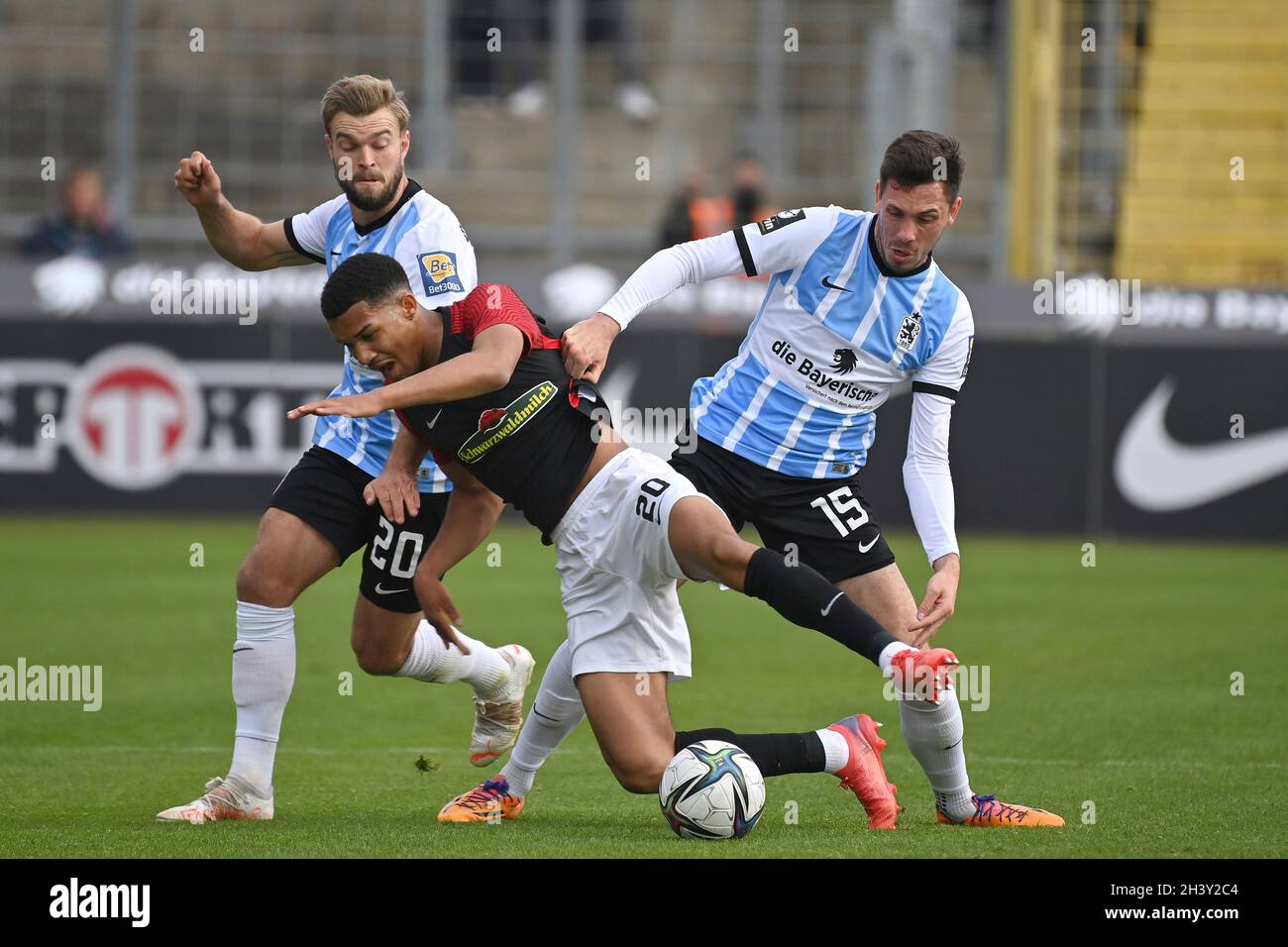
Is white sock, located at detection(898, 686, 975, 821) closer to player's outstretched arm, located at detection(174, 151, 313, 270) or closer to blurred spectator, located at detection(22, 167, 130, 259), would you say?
player's outstretched arm, located at detection(174, 151, 313, 270)

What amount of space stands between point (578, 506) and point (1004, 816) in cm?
164

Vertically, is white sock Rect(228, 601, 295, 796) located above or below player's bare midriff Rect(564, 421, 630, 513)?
below

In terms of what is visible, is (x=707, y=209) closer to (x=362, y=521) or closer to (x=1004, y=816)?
(x=362, y=521)

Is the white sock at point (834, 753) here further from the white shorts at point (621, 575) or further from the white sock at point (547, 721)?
the white sock at point (547, 721)

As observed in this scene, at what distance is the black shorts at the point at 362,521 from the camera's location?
6.29 m

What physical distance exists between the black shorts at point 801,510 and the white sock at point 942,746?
0.51m

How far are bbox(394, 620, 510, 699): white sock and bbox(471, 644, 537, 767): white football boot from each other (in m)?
0.04

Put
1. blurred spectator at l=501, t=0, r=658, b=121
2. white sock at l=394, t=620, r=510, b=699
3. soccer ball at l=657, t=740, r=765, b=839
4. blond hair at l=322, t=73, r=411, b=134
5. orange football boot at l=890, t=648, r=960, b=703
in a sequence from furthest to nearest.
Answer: blurred spectator at l=501, t=0, r=658, b=121, white sock at l=394, t=620, r=510, b=699, blond hair at l=322, t=73, r=411, b=134, soccer ball at l=657, t=740, r=765, b=839, orange football boot at l=890, t=648, r=960, b=703

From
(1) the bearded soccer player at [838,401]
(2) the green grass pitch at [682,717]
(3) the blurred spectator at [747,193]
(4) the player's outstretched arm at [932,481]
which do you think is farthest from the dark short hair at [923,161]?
(3) the blurred spectator at [747,193]

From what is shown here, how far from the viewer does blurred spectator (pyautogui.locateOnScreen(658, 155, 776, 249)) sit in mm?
17266

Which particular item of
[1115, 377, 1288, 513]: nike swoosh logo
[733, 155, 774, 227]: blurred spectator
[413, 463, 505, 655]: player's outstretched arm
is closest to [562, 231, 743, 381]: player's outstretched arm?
[413, 463, 505, 655]: player's outstretched arm

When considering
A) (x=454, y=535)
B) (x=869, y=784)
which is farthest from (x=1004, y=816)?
(x=454, y=535)

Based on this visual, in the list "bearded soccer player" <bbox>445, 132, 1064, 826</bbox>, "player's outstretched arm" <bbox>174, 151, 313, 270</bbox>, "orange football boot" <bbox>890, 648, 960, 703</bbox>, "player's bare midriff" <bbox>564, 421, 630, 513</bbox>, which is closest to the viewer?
"orange football boot" <bbox>890, 648, 960, 703</bbox>

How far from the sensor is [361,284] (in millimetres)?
5512
